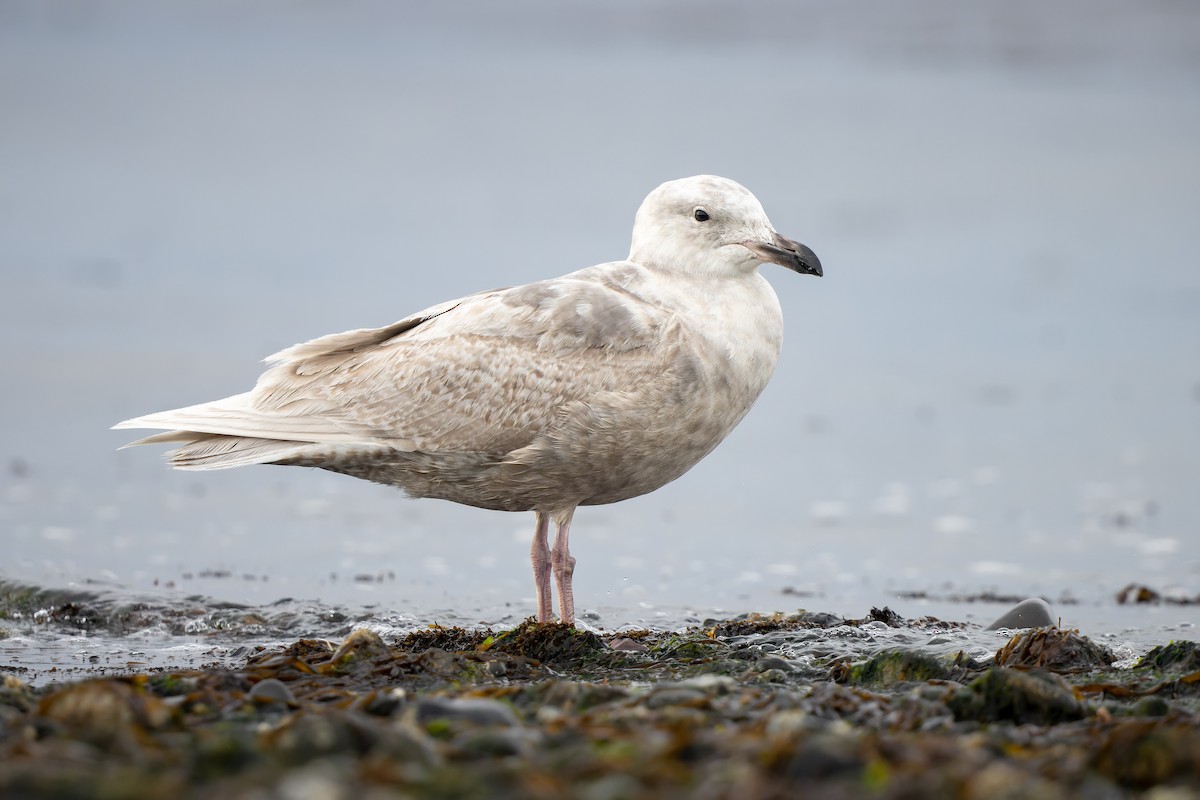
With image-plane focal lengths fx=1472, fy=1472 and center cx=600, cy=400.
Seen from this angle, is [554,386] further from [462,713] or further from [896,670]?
[462,713]

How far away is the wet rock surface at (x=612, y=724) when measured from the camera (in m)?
3.23

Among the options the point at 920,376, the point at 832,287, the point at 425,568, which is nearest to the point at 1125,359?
the point at 920,376

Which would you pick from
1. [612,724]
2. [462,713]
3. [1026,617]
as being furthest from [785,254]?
[462,713]

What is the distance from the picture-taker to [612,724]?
4219 millimetres

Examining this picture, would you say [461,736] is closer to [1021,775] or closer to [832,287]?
[1021,775]

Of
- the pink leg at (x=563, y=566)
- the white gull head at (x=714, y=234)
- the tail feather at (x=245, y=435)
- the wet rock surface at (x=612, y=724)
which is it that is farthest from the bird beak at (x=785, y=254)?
the tail feather at (x=245, y=435)

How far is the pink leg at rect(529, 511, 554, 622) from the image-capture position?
682cm

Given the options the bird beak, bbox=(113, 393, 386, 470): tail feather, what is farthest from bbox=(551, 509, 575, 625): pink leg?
the bird beak

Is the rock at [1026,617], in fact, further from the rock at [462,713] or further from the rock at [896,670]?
the rock at [462,713]

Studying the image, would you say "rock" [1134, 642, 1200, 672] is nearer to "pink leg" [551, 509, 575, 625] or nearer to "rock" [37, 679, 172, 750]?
"pink leg" [551, 509, 575, 625]

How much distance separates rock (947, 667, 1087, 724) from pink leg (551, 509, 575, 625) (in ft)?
8.15

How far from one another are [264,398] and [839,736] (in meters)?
4.17

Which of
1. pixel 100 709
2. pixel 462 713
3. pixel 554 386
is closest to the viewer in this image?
pixel 100 709

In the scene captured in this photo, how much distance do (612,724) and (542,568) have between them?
2747mm
